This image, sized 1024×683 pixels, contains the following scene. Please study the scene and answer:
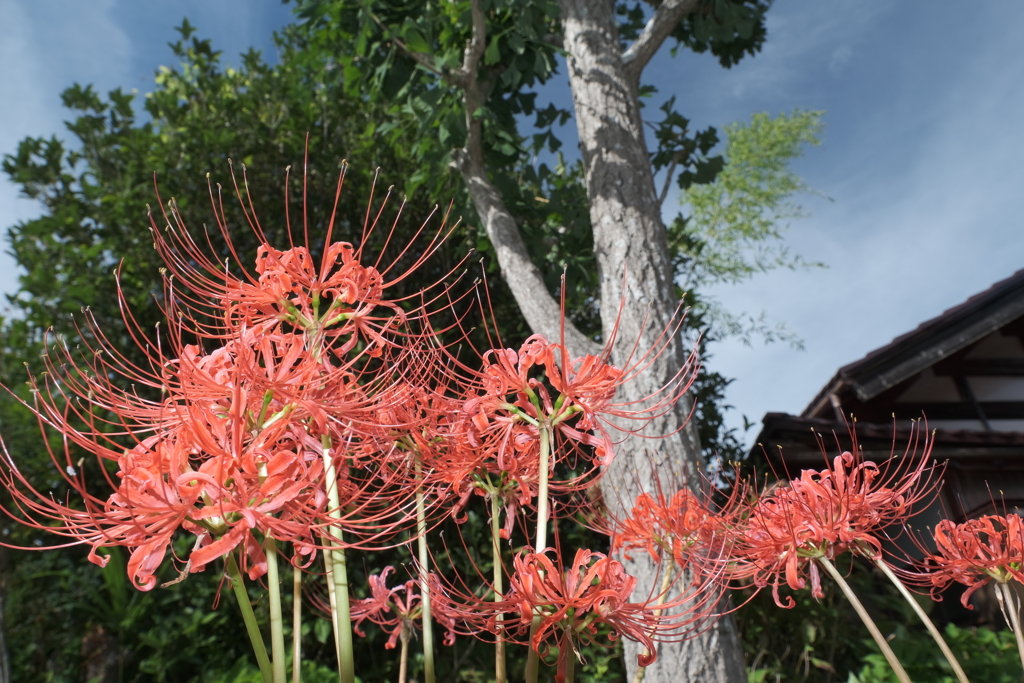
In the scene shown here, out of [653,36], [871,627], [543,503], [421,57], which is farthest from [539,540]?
[653,36]

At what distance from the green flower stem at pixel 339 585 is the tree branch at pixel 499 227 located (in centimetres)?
271

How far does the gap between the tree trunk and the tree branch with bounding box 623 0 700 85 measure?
14 centimetres

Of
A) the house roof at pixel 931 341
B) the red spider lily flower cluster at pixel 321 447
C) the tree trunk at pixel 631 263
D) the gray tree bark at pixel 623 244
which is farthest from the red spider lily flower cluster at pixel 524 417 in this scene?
the house roof at pixel 931 341

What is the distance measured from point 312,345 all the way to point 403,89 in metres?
4.49

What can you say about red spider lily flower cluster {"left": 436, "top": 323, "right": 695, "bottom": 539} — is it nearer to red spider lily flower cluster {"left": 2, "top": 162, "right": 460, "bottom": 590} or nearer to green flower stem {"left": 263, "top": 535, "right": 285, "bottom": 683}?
red spider lily flower cluster {"left": 2, "top": 162, "right": 460, "bottom": 590}

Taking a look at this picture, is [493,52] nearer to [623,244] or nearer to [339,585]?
[623,244]

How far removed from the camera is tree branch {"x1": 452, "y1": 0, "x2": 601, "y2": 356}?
13.2 ft

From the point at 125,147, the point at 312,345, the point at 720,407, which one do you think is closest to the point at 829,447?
the point at 720,407

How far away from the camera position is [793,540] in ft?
4.42

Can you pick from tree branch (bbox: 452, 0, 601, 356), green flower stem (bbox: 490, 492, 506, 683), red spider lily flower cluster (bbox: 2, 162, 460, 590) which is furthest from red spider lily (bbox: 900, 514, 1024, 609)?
tree branch (bbox: 452, 0, 601, 356)

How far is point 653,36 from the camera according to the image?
481 centimetres

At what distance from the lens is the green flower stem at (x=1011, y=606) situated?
1.27 metres

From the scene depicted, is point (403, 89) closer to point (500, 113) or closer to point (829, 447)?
point (500, 113)

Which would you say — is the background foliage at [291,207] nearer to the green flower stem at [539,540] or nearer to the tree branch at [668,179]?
the tree branch at [668,179]
